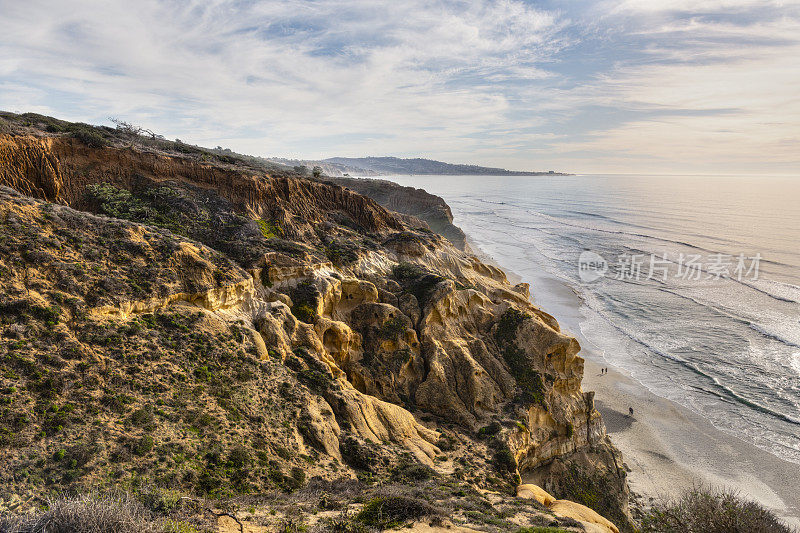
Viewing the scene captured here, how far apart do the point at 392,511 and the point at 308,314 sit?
49.4 ft

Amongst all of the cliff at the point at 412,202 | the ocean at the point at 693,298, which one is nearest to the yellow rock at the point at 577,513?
the ocean at the point at 693,298

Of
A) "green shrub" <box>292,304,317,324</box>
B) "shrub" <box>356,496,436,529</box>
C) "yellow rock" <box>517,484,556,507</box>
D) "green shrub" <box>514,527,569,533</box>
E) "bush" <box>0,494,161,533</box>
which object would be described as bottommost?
"yellow rock" <box>517,484,556,507</box>

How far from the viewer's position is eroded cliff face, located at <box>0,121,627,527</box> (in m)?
20.4

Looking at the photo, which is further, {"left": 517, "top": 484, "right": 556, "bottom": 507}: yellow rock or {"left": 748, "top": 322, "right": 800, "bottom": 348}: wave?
{"left": 748, "top": 322, "right": 800, "bottom": 348}: wave

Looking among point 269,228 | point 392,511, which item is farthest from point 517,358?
point 269,228

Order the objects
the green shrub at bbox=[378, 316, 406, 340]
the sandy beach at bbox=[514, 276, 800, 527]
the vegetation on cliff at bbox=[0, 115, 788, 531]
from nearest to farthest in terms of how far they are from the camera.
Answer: the vegetation on cliff at bbox=[0, 115, 788, 531], the green shrub at bbox=[378, 316, 406, 340], the sandy beach at bbox=[514, 276, 800, 527]

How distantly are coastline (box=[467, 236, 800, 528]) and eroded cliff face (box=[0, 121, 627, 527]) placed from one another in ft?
19.7

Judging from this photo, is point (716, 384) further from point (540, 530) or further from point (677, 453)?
point (540, 530)

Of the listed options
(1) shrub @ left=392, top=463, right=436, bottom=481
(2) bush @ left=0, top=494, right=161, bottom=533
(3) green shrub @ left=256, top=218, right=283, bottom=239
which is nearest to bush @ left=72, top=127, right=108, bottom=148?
(3) green shrub @ left=256, top=218, right=283, bottom=239

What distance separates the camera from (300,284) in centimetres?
2958

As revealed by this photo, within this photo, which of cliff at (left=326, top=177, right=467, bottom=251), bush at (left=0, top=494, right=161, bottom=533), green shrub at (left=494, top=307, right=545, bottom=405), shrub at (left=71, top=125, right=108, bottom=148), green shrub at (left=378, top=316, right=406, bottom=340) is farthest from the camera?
cliff at (left=326, top=177, right=467, bottom=251)

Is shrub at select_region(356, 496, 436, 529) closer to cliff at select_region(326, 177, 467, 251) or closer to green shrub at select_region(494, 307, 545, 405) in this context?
green shrub at select_region(494, 307, 545, 405)

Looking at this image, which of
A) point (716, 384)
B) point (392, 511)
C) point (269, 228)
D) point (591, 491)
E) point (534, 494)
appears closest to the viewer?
point (392, 511)

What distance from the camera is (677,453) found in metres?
34.0
